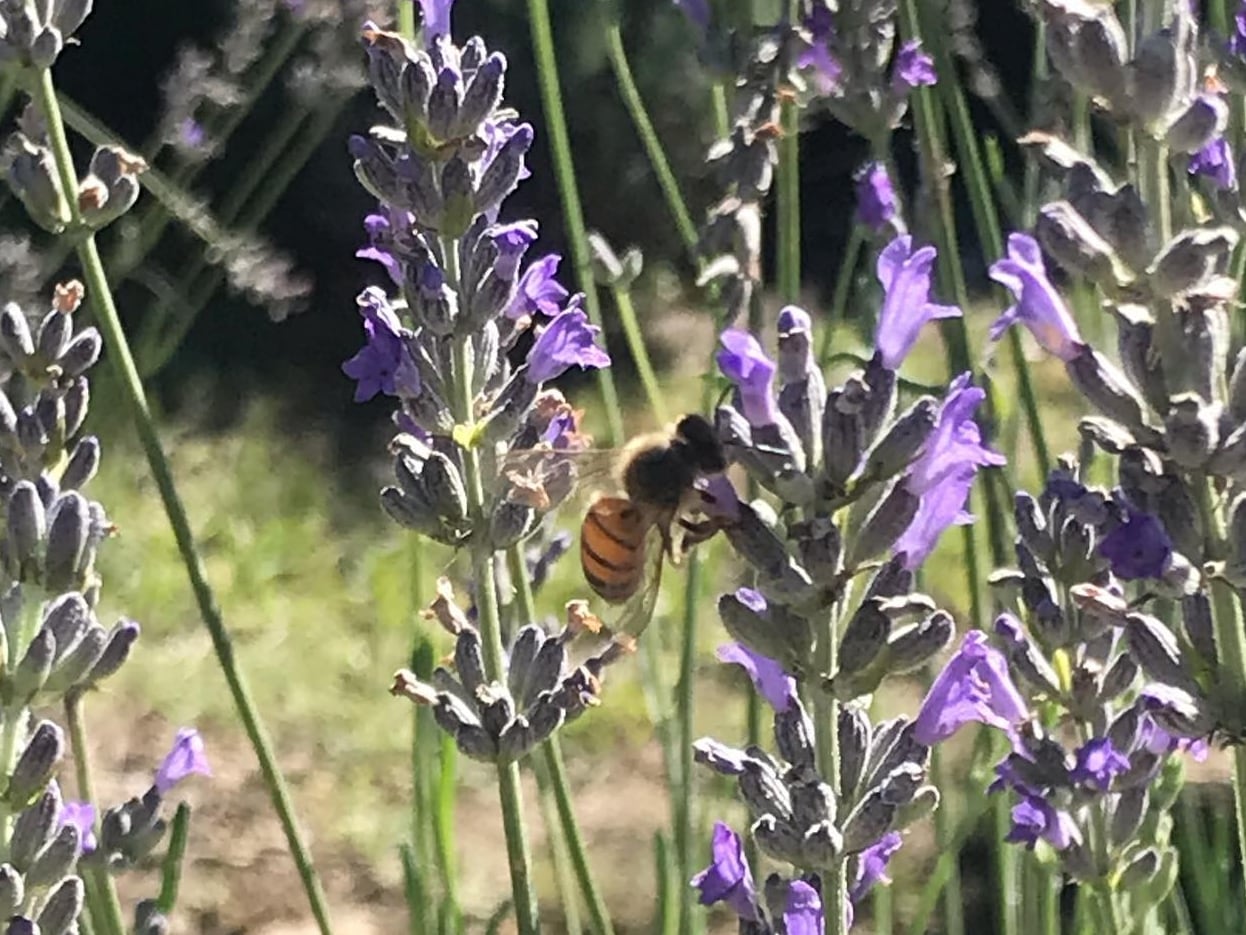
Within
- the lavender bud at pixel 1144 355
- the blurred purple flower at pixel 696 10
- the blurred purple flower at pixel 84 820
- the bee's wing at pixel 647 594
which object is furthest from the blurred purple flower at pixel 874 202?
the blurred purple flower at pixel 84 820

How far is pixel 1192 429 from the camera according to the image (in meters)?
1.17

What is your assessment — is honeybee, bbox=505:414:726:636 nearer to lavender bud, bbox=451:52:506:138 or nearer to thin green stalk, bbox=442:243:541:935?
thin green stalk, bbox=442:243:541:935

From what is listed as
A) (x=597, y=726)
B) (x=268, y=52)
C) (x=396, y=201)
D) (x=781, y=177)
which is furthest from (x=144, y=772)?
(x=396, y=201)

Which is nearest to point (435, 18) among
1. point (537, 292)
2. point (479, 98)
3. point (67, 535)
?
point (479, 98)

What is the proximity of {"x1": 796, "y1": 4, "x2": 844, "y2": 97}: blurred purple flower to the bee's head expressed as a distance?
431 mm

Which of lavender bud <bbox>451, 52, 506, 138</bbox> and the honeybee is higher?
lavender bud <bbox>451, 52, 506, 138</bbox>

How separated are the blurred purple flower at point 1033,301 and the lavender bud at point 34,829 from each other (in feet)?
2.62

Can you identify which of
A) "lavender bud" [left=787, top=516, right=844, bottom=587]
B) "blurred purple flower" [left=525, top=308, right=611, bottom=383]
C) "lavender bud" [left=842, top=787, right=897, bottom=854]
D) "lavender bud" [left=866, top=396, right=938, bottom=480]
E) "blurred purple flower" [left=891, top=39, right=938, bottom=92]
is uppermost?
"blurred purple flower" [left=891, top=39, right=938, bottom=92]

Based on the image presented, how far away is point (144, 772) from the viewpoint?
4234mm

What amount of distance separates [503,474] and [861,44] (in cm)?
82

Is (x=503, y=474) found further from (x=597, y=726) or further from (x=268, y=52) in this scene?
(x=268, y=52)

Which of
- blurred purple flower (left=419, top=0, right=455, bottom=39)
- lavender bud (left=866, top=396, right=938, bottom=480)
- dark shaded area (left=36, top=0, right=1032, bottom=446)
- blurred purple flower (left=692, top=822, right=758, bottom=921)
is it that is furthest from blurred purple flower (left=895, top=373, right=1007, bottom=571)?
dark shaded area (left=36, top=0, right=1032, bottom=446)

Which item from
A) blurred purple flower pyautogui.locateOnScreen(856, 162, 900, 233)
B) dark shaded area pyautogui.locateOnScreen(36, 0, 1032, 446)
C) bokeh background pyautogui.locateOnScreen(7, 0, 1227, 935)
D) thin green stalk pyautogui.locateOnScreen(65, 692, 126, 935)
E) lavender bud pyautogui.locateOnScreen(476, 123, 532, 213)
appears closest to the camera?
lavender bud pyautogui.locateOnScreen(476, 123, 532, 213)

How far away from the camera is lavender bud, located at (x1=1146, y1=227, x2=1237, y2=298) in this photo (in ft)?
3.83
